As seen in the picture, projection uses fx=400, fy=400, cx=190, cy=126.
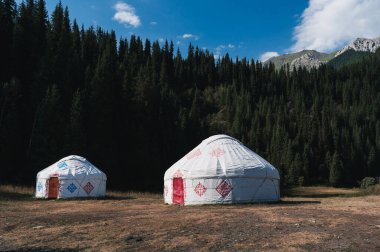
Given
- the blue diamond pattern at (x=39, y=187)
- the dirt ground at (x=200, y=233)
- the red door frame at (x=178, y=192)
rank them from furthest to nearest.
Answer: the blue diamond pattern at (x=39, y=187) < the red door frame at (x=178, y=192) < the dirt ground at (x=200, y=233)

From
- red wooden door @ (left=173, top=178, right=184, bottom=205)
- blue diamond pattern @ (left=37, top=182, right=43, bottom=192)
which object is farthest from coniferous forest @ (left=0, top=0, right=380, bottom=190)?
red wooden door @ (left=173, top=178, right=184, bottom=205)

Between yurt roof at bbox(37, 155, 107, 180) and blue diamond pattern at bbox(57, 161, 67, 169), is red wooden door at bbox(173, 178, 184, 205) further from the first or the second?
blue diamond pattern at bbox(57, 161, 67, 169)

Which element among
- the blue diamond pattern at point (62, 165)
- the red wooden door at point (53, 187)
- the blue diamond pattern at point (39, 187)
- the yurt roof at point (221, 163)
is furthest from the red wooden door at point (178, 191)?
the blue diamond pattern at point (39, 187)

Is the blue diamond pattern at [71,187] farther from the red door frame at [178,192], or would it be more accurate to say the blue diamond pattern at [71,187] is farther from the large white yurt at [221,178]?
the red door frame at [178,192]

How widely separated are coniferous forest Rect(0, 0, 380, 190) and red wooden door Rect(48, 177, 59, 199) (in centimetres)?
1477

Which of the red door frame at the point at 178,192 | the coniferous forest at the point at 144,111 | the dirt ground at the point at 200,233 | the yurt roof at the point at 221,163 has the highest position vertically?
the coniferous forest at the point at 144,111

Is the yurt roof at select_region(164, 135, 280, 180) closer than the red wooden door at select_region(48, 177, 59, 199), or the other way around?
the yurt roof at select_region(164, 135, 280, 180)

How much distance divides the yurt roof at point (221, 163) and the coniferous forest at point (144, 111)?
2545 cm

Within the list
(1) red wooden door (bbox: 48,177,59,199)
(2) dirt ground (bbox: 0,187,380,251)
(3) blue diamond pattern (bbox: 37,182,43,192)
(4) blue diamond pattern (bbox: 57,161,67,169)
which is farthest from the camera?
(3) blue diamond pattern (bbox: 37,182,43,192)

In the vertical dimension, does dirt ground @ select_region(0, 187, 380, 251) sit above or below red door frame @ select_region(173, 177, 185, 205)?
below

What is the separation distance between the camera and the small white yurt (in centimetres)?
2734

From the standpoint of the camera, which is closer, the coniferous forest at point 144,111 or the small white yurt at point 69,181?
the small white yurt at point 69,181

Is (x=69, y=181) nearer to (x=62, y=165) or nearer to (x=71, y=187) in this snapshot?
(x=71, y=187)

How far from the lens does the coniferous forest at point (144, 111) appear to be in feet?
151
